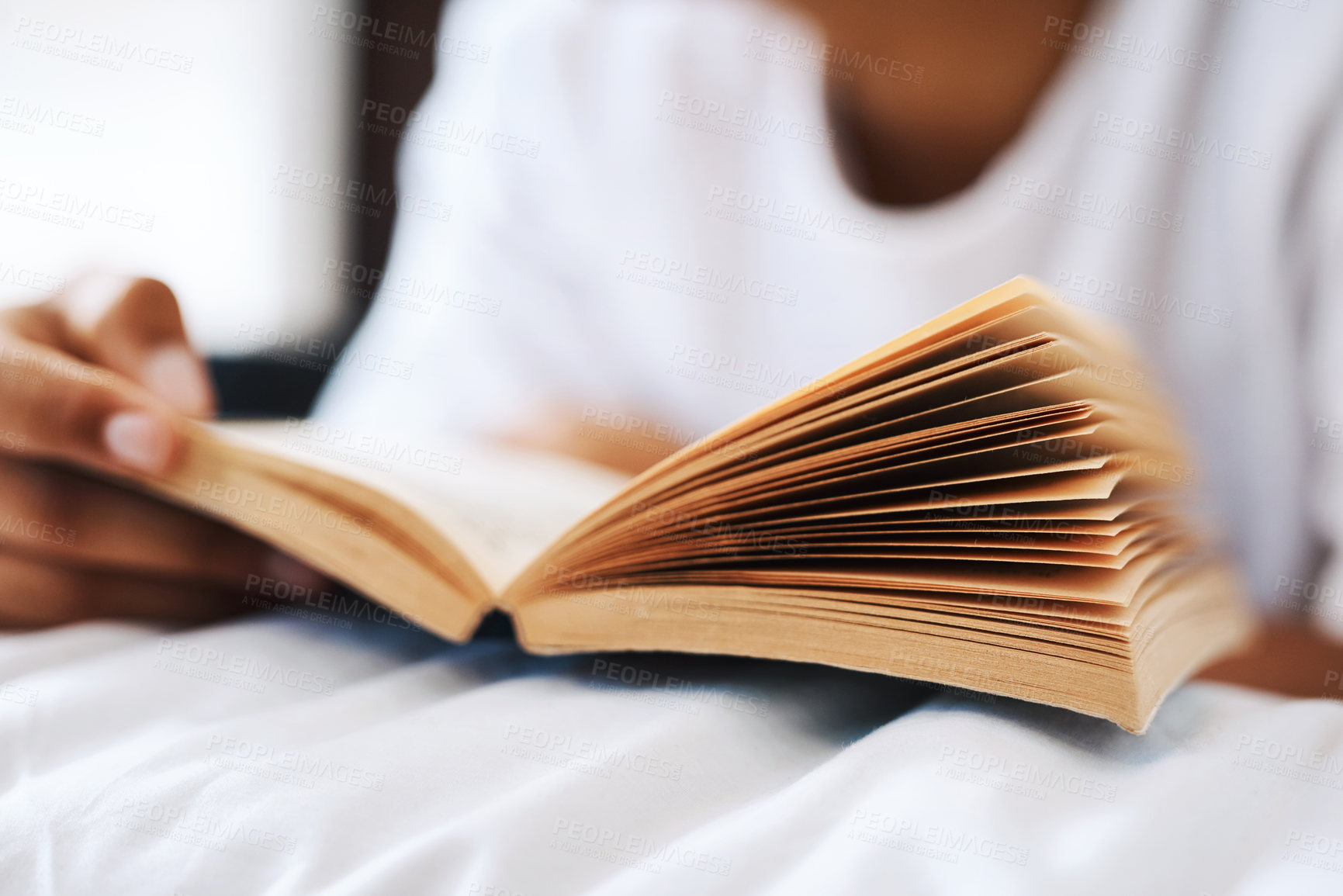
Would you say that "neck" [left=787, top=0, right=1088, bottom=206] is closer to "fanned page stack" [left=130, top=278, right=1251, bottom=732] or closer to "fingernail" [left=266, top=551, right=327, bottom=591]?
"fanned page stack" [left=130, top=278, right=1251, bottom=732]

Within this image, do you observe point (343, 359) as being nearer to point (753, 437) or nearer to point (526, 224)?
point (526, 224)

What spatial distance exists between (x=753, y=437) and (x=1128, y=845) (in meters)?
0.19

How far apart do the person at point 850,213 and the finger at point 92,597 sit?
13 cm

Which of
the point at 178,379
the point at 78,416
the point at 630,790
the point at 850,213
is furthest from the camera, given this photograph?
the point at 850,213

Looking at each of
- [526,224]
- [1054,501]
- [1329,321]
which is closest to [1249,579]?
[1329,321]

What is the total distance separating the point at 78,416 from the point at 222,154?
1.54 meters

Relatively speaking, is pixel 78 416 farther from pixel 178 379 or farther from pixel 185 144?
pixel 185 144

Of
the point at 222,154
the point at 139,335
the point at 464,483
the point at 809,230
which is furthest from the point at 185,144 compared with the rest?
the point at 464,483

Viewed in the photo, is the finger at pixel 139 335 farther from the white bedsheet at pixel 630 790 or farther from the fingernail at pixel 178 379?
the white bedsheet at pixel 630 790

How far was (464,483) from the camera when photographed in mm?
592

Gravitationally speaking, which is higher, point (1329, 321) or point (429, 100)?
point (429, 100)

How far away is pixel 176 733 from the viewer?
1.19 ft

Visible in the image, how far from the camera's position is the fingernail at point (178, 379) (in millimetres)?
558

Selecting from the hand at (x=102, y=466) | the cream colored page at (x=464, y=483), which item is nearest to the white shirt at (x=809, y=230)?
the cream colored page at (x=464, y=483)
